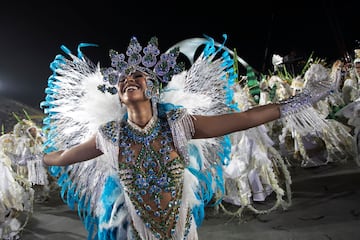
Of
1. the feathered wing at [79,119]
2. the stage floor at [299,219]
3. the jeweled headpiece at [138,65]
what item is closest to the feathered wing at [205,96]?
the jeweled headpiece at [138,65]

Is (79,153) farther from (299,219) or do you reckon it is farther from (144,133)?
(299,219)

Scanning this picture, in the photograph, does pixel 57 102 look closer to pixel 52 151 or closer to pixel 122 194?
pixel 52 151

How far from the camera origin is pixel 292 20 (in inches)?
474

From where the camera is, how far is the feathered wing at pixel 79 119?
7.91ft

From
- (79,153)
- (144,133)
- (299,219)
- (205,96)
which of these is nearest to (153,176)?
(144,133)

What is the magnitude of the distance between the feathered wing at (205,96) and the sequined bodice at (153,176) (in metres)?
0.29

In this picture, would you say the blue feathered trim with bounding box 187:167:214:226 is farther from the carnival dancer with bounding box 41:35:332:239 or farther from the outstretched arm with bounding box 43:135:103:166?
the outstretched arm with bounding box 43:135:103:166

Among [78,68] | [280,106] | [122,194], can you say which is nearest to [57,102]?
[78,68]

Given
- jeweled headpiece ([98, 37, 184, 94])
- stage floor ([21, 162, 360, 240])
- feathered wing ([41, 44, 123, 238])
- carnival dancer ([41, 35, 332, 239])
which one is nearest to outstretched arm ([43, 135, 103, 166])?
carnival dancer ([41, 35, 332, 239])

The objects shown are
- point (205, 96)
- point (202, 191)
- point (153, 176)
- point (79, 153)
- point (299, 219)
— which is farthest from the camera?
point (299, 219)

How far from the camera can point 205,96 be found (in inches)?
95.3

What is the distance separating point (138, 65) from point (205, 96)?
1.72ft

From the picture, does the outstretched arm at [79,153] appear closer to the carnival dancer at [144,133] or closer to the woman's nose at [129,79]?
the carnival dancer at [144,133]

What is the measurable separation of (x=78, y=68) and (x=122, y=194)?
3.22 feet
